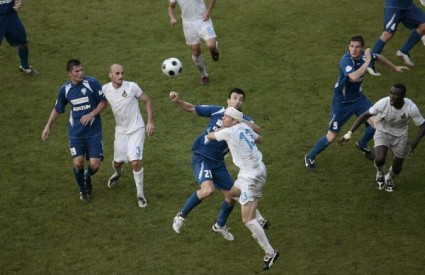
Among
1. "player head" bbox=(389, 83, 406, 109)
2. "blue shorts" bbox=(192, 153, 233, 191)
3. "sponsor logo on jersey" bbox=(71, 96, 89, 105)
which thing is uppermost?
"player head" bbox=(389, 83, 406, 109)

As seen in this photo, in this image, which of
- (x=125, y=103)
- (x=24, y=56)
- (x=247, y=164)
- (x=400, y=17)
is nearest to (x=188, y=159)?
(x=125, y=103)

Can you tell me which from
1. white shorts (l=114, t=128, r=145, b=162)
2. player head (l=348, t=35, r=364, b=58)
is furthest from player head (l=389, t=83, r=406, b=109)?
white shorts (l=114, t=128, r=145, b=162)

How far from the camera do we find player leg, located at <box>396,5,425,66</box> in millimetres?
16484

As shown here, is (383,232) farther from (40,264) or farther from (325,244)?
(40,264)

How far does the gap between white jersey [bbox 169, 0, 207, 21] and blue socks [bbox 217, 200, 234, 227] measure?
19.1 ft

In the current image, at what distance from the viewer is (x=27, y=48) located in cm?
1711

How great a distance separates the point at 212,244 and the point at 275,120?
4284mm

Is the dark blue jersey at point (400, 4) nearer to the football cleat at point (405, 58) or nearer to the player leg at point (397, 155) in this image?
the football cleat at point (405, 58)

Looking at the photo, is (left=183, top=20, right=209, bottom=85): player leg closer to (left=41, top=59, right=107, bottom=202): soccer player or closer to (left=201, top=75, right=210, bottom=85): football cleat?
(left=201, top=75, right=210, bottom=85): football cleat

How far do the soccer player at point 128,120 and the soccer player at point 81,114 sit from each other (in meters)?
0.26

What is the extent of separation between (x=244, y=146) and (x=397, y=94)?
3113 mm

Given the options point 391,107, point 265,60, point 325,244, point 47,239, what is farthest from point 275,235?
point 265,60

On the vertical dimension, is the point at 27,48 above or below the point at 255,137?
below

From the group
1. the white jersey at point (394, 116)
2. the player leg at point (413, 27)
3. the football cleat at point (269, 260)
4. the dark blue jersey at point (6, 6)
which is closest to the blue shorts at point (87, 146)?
the football cleat at point (269, 260)
